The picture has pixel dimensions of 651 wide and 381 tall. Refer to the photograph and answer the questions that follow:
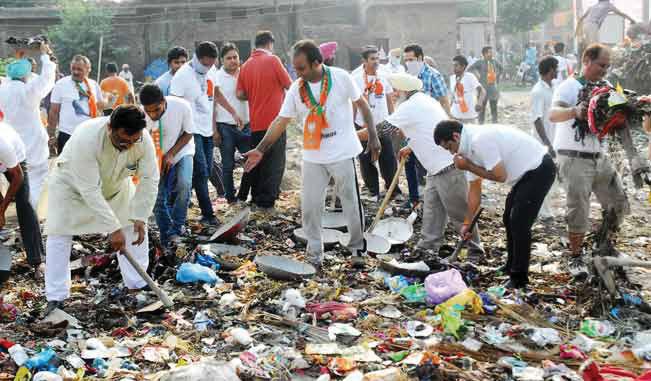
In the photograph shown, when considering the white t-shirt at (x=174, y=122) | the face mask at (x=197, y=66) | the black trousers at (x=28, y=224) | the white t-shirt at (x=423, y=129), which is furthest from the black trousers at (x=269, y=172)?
the black trousers at (x=28, y=224)

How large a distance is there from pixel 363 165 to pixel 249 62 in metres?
1.92

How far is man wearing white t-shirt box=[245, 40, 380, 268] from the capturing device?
230 inches

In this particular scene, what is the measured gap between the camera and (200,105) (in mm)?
8141

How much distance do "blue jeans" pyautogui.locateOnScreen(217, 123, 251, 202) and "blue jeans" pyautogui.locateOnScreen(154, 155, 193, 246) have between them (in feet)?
5.30

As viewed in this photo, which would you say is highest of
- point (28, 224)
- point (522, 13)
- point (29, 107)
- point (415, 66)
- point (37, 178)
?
point (522, 13)

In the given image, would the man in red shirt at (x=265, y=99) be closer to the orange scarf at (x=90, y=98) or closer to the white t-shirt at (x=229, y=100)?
the white t-shirt at (x=229, y=100)

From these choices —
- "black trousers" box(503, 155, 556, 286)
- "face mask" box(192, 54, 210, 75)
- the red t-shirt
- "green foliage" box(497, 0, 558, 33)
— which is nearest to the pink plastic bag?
"black trousers" box(503, 155, 556, 286)

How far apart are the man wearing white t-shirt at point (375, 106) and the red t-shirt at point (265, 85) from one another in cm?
109

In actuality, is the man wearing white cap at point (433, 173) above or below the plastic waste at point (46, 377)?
above

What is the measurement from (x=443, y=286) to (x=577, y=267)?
1.47 metres

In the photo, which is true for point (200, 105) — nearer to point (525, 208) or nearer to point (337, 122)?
point (337, 122)

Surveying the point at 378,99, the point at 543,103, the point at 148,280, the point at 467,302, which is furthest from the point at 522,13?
the point at 148,280

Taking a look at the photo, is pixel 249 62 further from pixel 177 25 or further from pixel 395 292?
pixel 177 25

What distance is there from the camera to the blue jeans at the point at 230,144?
28.0ft
